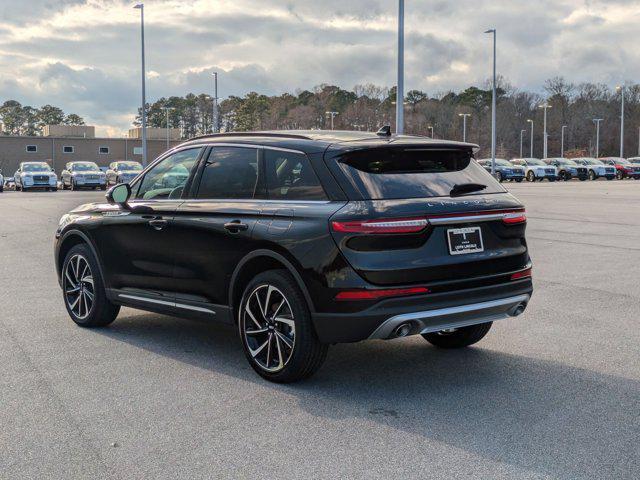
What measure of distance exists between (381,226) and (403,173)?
544 millimetres

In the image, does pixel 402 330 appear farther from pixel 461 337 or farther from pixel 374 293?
pixel 461 337

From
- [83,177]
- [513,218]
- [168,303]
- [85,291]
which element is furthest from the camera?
[83,177]

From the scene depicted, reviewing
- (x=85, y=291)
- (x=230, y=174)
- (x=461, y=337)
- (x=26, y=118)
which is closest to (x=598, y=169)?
(x=461, y=337)

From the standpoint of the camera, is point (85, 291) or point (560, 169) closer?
point (85, 291)

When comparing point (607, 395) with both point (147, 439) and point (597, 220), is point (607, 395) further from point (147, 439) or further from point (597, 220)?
point (597, 220)

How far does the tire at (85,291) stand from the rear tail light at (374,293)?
3.03m

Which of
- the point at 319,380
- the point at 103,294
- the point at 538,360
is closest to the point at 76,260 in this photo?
the point at 103,294

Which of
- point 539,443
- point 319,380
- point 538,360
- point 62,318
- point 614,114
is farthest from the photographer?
point 614,114

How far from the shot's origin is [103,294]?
280 inches

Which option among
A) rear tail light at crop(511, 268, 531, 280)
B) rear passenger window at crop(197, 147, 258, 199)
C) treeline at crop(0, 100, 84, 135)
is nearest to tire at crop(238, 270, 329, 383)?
rear passenger window at crop(197, 147, 258, 199)

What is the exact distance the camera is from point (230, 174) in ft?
19.4

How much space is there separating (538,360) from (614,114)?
133 m

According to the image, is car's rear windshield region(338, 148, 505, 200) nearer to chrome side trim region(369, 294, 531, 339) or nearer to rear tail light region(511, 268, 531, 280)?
rear tail light region(511, 268, 531, 280)

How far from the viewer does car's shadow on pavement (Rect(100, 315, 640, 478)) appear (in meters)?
4.14
